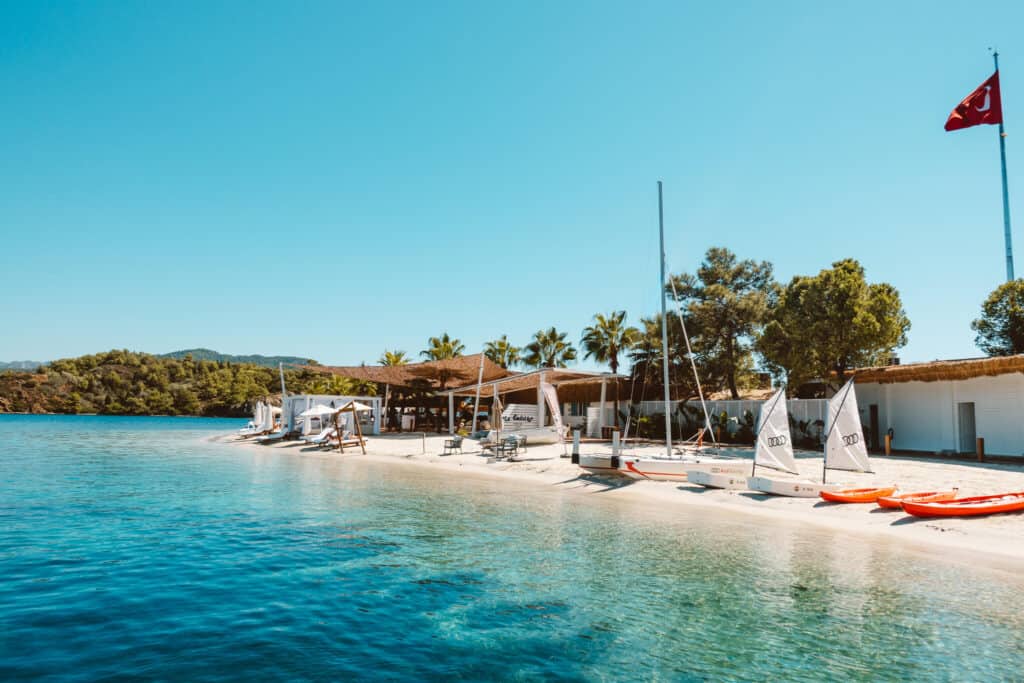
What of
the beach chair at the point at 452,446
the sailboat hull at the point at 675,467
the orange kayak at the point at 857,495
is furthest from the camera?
the beach chair at the point at 452,446

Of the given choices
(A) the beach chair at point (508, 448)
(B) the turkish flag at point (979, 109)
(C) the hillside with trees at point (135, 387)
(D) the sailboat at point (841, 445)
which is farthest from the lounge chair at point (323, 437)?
(C) the hillside with trees at point (135, 387)

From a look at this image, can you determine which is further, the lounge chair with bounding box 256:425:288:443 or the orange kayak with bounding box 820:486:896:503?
the lounge chair with bounding box 256:425:288:443

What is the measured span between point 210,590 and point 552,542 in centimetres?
611

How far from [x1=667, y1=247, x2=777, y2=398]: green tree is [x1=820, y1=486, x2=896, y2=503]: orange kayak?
19955 mm

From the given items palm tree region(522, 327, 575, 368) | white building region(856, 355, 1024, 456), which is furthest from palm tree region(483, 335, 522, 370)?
white building region(856, 355, 1024, 456)

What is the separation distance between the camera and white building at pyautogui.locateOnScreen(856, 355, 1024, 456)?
69.2 feet

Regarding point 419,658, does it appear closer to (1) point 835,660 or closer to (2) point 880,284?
(1) point 835,660

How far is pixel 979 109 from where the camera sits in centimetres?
2745

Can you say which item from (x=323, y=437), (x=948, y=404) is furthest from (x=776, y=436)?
(x=323, y=437)

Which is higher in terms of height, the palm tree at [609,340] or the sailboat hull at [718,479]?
the palm tree at [609,340]

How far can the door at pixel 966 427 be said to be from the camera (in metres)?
22.9

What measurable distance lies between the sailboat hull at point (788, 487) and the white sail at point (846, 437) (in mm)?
694

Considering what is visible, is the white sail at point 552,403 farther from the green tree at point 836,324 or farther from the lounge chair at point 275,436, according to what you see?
the lounge chair at point 275,436

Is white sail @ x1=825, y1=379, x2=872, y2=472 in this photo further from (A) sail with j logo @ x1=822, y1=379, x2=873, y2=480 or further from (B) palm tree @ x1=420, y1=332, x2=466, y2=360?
(B) palm tree @ x1=420, y1=332, x2=466, y2=360
